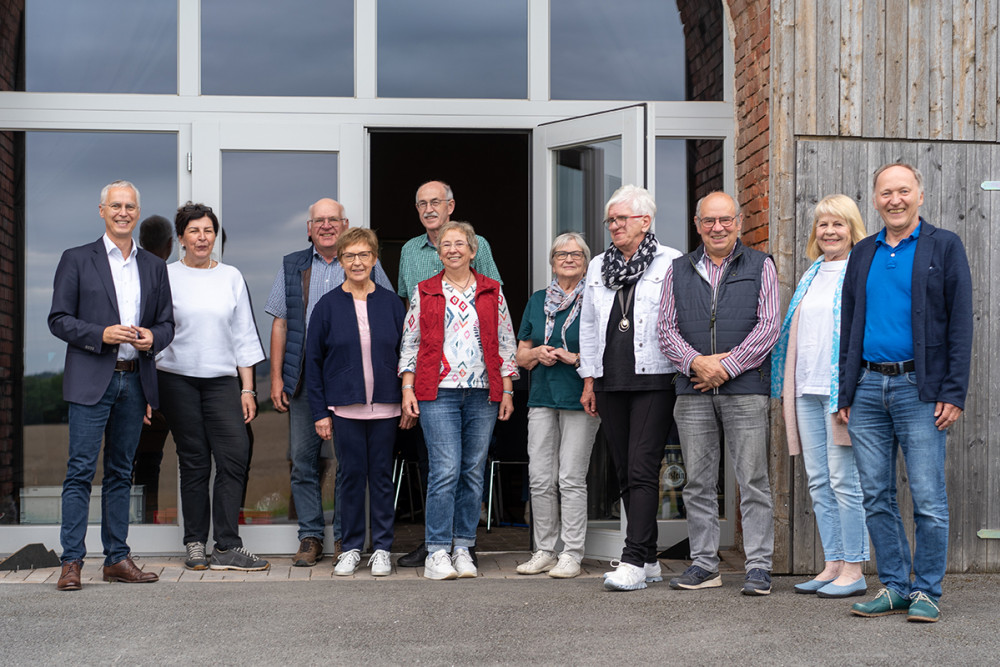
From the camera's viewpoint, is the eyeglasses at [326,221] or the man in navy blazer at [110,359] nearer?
the man in navy blazer at [110,359]

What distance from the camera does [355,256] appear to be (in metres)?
5.32

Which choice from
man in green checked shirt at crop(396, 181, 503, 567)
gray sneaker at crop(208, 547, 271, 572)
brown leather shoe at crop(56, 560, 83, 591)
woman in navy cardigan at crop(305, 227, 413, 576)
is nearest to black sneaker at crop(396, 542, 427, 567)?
man in green checked shirt at crop(396, 181, 503, 567)

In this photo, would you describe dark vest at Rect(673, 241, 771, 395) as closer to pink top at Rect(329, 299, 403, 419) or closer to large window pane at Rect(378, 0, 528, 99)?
pink top at Rect(329, 299, 403, 419)

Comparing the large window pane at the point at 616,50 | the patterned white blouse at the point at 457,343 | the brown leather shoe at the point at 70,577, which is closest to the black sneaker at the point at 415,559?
the patterned white blouse at the point at 457,343

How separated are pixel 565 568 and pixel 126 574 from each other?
7.01 ft

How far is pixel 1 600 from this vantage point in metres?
4.68

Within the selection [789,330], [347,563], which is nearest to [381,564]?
[347,563]

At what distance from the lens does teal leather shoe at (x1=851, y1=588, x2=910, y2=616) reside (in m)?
4.34

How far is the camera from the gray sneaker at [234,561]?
551 centimetres

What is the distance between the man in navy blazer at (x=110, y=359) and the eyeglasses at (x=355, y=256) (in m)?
0.87

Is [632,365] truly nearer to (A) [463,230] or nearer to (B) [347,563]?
(A) [463,230]

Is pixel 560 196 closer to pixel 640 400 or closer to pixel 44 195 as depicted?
pixel 640 400

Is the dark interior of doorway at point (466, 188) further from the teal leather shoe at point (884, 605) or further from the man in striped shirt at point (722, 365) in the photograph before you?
the teal leather shoe at point (884, 605)

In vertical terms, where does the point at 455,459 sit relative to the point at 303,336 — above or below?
below
